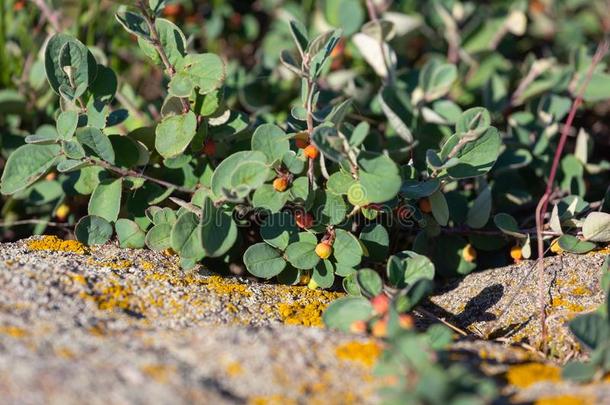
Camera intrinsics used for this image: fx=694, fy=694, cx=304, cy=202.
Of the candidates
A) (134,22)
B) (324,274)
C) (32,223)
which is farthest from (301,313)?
(32,223)

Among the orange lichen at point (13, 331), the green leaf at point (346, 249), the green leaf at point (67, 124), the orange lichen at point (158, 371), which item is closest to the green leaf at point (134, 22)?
the green leaf at point (67, 124)

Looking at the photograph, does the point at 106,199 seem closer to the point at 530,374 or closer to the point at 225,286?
the point at 225,286

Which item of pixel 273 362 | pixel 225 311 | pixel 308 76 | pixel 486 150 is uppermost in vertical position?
pixel 308 76

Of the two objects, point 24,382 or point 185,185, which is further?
point 185,185

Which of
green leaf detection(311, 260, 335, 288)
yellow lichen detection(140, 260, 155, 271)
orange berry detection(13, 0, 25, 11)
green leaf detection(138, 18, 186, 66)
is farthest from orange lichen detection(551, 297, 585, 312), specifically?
→ orange berry detection(13, 0, 25, 11)

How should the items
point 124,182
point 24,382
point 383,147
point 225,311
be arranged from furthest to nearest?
point 383,147 → point 124,182 → point 225,311 → point 24,382

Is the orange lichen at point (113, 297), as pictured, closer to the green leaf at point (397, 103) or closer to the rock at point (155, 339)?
the rock at point (155, 339)

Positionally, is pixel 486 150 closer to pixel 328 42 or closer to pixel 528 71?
pixel 328 42

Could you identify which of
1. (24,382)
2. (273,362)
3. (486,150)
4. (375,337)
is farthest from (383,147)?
(24,382)
